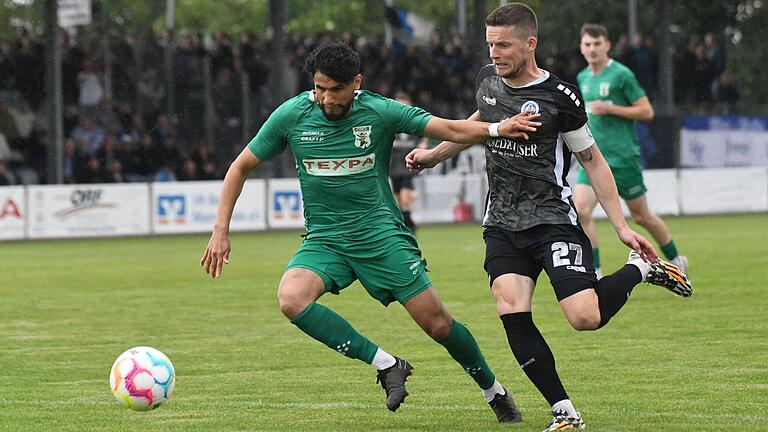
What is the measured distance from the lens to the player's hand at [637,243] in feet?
22.2

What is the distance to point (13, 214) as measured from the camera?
941 inches

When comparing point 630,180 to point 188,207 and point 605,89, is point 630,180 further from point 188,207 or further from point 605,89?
point 188,207

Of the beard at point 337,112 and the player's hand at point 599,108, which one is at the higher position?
the beard at point 337,112

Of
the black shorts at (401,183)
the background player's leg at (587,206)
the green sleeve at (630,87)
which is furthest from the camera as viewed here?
the black shorts at (401,183)

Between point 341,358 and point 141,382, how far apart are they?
2.92m

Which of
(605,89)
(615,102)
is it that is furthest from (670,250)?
(605,89)

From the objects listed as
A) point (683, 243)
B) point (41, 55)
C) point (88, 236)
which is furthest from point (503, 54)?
point (41, 55)

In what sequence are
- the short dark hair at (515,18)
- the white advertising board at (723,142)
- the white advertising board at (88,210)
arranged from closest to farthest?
1. the short dark hair at (515,18)
2. the white advertising board at (88,210)
3. the white advertising board at (723,142)

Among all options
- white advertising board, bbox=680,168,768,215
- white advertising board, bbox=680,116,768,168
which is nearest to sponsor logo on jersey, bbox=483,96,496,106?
white advertising board, bbox=680,168,768,215

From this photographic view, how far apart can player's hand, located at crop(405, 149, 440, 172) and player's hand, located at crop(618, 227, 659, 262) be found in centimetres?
101

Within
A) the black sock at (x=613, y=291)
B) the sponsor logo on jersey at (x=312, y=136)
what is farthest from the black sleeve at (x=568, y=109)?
the sponsor logo on jersey at (x=312, y=136)

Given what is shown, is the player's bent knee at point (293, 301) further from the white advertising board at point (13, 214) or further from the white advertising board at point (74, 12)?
the white advertising board at point (74, 12)

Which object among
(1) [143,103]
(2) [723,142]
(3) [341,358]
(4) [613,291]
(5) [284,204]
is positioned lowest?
(5) [284,204]

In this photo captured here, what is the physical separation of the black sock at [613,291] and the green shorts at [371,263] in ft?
2.86
